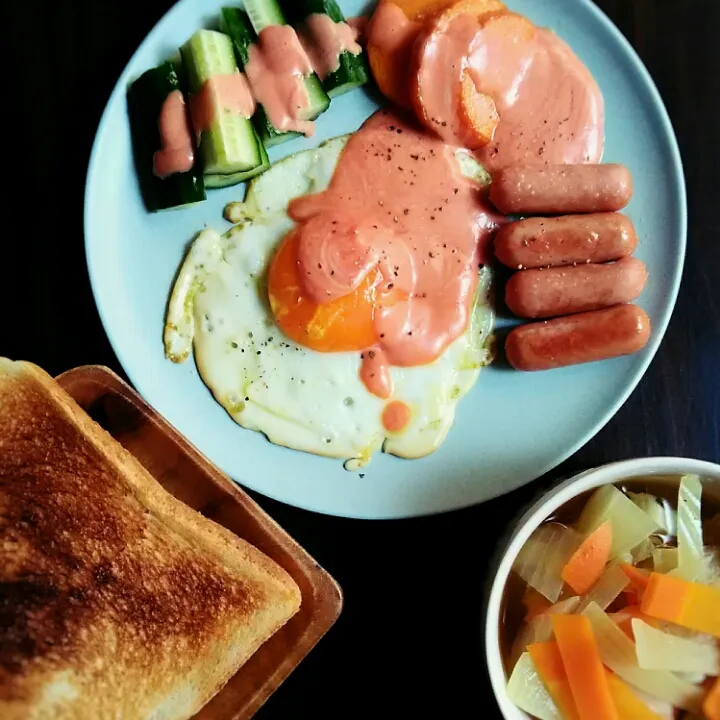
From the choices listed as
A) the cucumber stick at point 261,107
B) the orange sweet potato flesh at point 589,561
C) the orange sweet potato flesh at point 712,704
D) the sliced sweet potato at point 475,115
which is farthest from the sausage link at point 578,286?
the orange sweet potato flesh at point 712,704

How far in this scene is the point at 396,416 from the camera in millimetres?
2283

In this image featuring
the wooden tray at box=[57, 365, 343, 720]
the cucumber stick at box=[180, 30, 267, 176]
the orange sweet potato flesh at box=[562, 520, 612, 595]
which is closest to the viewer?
the orange sweet potato flesh at box=[562, 520, 612, 595]

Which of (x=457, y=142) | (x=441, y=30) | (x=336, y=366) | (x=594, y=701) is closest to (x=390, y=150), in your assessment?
(x=457, y=142)

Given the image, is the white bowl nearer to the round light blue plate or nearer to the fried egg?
the round light blue plate

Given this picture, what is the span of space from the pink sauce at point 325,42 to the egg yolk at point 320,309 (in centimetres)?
48

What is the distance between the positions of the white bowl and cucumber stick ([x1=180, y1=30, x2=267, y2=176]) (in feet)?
4.02

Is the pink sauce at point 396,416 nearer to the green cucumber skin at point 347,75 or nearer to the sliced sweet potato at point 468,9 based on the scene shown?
the green cucumber skin at point 347,75

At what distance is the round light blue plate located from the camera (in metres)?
2.22

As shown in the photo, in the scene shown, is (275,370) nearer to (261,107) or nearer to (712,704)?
(261,107)

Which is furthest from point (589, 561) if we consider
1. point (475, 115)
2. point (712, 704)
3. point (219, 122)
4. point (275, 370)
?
point (219, 122)

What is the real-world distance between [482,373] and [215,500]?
0.86 metres

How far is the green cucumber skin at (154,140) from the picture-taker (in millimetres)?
2191

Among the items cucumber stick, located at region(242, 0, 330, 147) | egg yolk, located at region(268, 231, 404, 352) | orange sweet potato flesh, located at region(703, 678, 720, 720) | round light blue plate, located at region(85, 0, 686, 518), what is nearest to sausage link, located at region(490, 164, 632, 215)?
round light blue plate, located at region(85, 0, 686, 518)

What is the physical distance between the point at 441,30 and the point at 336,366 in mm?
994
